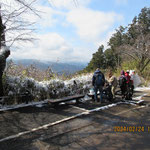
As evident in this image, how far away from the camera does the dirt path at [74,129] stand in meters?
3.39

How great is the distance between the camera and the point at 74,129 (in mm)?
4195

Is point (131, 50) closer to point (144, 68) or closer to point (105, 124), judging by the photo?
point (144, 68)

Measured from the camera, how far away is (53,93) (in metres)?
7.48

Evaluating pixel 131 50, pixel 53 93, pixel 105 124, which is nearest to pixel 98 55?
pixel 131 50

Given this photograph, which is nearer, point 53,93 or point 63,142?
point 63,142

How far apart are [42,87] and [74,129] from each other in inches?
132

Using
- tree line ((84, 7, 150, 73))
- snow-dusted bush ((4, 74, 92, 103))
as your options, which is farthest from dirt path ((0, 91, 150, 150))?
tree line ((84, 7, 150, 73))

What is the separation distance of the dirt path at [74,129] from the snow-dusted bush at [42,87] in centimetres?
101

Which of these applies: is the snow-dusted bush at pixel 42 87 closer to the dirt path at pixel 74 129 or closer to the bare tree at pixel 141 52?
the dirt path at pixel 74 129

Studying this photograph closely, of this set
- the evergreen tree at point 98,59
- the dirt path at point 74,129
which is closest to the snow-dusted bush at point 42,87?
the dirt path at point 74,129

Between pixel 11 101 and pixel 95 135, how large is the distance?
4.01 m

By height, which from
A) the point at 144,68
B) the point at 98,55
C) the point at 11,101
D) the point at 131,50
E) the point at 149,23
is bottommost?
the point at 11,101
